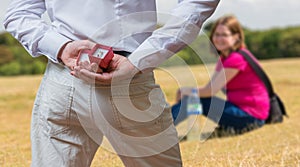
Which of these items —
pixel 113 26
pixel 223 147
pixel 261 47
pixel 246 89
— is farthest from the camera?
pixel 261 47

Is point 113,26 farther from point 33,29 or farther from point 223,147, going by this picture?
point 223,147

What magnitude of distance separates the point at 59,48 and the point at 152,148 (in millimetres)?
383

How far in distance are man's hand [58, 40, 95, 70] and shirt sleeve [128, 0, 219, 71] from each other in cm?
12

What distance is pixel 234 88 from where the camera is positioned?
194 inches

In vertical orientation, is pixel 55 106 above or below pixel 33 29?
below

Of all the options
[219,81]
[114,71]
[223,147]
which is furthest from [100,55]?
[219,81]

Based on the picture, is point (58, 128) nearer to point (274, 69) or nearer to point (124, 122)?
point (124, 122)

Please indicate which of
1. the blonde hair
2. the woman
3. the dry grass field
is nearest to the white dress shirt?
the dry grass field

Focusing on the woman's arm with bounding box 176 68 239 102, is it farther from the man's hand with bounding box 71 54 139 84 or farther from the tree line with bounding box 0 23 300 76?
the tree line with bounding box 0 23 300 76

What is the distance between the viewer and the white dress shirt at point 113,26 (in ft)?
4.57

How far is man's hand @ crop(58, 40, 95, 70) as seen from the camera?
145 cm

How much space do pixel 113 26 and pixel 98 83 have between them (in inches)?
6.1

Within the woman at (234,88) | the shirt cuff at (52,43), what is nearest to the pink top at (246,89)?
the woman at (234,88)

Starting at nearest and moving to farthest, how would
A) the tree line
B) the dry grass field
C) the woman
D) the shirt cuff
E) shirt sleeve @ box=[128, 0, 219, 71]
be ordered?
shirt sleeve @ box=[128, 0, 219, 71] < the shirt cuff < the dry grass field < the woman < the tree line
